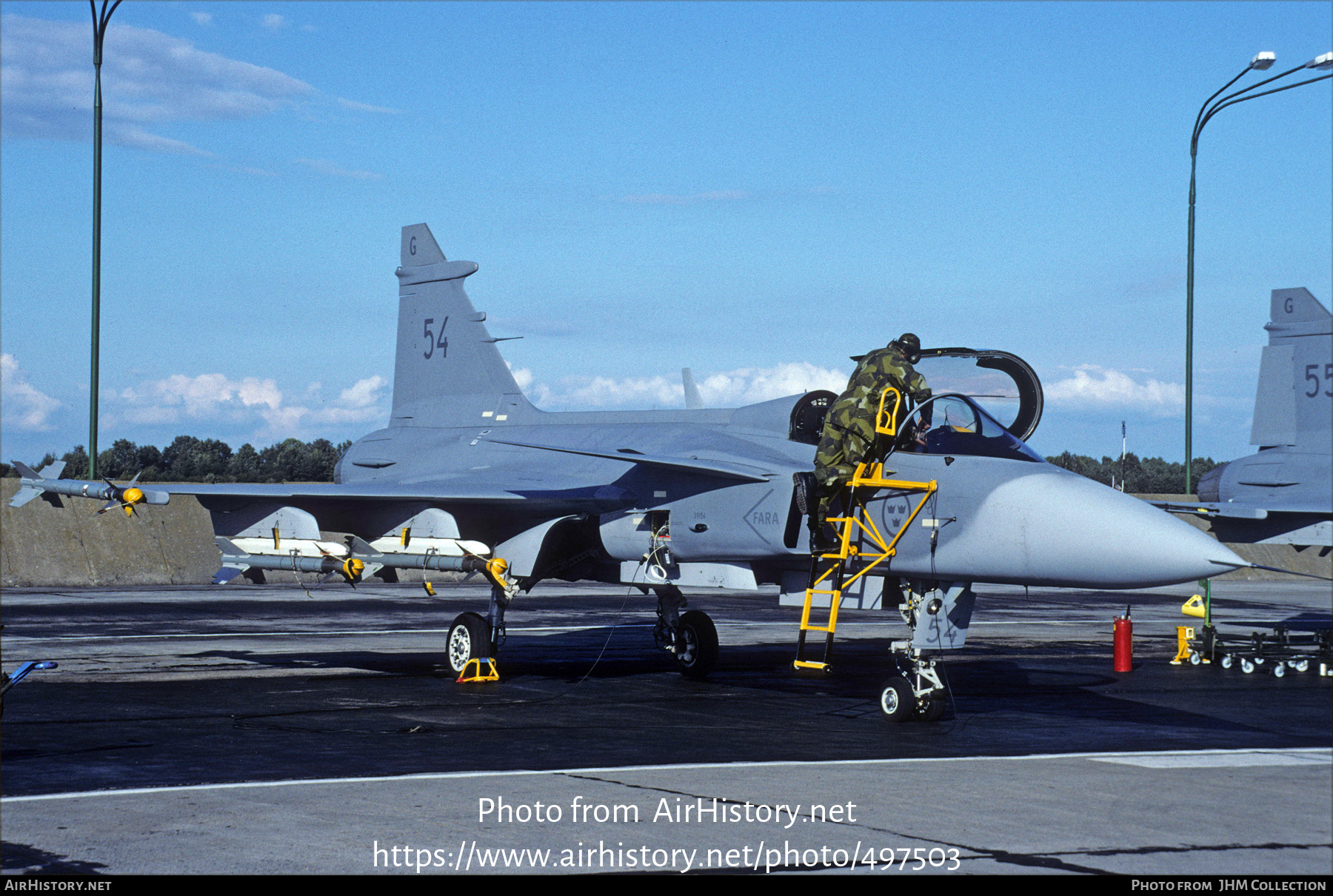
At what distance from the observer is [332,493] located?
15.4 metres

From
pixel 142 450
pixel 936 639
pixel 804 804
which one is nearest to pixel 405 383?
pixel 936 639

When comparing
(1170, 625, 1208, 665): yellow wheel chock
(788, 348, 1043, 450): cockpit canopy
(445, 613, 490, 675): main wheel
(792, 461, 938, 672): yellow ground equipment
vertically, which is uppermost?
(788, 348, 1043, 450): cockpit canopy

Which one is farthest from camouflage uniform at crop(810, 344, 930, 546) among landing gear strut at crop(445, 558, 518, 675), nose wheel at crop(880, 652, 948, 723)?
landing gear strut at crop(445, 558, 518, 675)

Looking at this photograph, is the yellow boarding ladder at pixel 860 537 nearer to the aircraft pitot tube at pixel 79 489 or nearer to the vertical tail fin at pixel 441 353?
the aircraft pitot tube at pixel 79 489

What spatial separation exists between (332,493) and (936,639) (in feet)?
23.8

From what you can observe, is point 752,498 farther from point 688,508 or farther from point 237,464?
point 237,464

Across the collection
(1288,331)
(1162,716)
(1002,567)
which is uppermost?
(1288,331)

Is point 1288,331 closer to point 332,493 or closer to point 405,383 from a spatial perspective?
point 405,383

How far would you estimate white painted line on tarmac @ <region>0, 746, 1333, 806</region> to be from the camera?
27.3ft

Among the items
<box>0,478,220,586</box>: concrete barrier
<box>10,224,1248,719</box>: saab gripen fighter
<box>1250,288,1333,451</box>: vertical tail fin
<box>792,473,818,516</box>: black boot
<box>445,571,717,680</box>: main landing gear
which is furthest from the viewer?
<box>0,478,220,586</box>: concrete barrier

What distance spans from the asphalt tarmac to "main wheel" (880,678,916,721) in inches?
5.3

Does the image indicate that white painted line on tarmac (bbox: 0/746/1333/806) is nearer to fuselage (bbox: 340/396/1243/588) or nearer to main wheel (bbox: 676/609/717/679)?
fuselage (bbox: 340/396/1243/588)

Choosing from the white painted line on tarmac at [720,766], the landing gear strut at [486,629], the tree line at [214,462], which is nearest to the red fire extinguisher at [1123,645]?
the white painted line on tarmac at [720,766]

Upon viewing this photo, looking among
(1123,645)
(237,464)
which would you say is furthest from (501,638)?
(237,464)
